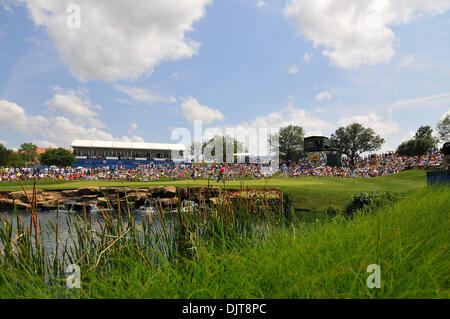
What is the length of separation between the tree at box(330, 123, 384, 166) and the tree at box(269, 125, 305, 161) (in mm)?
8880

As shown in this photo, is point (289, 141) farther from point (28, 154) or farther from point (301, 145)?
point (28, 154)

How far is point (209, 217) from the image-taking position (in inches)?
209

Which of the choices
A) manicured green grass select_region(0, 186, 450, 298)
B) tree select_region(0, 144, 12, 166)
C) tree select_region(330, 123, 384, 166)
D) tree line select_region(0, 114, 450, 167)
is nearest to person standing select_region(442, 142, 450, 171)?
manicured green grass select_region(0, 186, 450, 298)

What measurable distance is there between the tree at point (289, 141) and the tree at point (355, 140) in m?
8.88

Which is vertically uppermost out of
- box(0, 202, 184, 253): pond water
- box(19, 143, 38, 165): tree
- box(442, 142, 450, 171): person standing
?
box(19, 143, 38, 165): tree

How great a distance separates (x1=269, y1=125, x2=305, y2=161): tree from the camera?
73.8 meters

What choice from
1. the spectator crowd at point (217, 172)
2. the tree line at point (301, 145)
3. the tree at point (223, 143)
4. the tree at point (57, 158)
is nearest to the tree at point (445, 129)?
the tree line at point (301, 145)

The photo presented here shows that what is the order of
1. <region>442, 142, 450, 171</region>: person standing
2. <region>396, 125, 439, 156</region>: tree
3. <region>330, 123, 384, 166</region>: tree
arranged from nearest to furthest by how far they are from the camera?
<region>442, 142, 450, 171</region>: person standing → <region>396, 125, 439, 156</region>: tree → <region>330, 123, 384, 166</region>: tree

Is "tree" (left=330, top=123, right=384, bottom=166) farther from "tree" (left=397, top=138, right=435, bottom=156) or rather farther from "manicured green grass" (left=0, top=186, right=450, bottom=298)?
"manicured green grass" (left=0, top=186, right=450, bottom=298)

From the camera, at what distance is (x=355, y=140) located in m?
69.4

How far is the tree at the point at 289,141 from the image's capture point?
7380cm

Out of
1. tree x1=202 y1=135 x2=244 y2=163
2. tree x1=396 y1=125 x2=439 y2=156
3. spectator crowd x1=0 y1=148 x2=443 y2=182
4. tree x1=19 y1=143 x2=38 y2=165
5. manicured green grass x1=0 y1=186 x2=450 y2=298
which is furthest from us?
tree x1=202 y1=135 x2=244 y2=163

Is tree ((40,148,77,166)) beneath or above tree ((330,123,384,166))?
beneath
